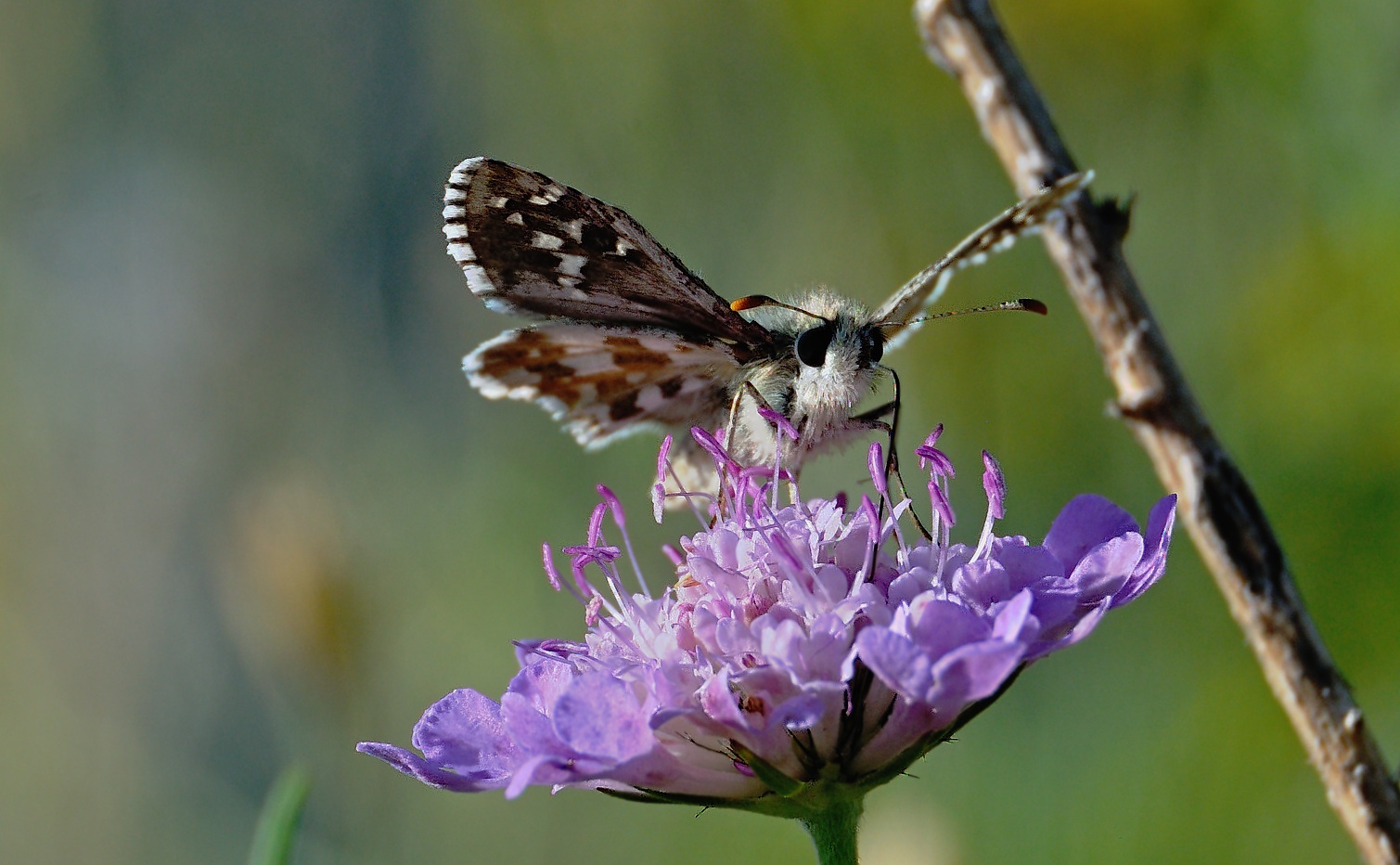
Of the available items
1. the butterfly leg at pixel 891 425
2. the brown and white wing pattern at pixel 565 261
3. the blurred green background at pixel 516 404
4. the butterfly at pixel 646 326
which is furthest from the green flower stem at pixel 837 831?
the blurred green background at pixel 516 404

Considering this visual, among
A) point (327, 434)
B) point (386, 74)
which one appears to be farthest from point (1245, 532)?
point (386, 74)

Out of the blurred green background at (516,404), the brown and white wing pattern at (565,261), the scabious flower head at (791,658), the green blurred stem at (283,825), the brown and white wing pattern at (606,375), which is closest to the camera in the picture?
the scabious flower head at (791,658)

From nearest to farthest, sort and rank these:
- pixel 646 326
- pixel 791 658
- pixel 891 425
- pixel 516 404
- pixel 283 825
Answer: pixel 791 658 < pixel 283 825 < pixel 891 425 < pixel 646 326 < pixel 516 404

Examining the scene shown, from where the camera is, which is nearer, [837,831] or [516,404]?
[837,831]

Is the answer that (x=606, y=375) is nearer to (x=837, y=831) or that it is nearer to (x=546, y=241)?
(x=546, y=241)

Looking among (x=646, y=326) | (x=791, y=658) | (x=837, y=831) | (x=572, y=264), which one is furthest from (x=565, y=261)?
(x=837, y=831)

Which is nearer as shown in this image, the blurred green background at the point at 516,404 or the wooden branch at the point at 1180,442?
the wooden branch at the point at 1180,442

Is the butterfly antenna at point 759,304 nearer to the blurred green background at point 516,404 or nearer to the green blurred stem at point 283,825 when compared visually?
the green blurred stem at point 283,825
